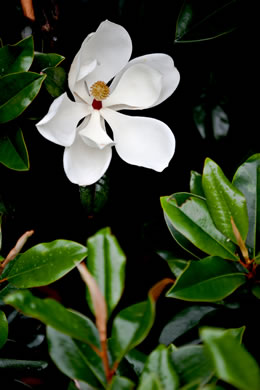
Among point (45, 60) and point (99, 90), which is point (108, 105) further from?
point (45, 60)

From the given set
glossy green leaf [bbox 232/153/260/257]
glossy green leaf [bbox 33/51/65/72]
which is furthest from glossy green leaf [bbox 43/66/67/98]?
glossy green leaf [bbox 232/153/260/257]

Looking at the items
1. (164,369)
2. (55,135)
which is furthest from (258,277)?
(55,135)

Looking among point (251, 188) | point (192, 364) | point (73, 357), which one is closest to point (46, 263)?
point (73, 357)

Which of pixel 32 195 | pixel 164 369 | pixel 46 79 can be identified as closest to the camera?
pixel 164 369

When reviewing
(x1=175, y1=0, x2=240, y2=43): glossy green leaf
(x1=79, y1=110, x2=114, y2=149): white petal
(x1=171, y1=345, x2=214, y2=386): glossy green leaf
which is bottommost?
(x1=171, y1=345, x2=214, y2=386): glossy green leaf

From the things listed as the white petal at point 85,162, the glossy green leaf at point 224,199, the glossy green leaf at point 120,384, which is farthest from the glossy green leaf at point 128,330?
the white petal at point 85,162

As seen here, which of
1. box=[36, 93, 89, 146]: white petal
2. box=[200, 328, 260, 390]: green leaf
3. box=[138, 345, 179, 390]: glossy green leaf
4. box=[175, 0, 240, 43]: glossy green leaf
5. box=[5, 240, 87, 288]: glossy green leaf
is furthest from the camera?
box=[175, 0, 240, 43]: glossy green leaf

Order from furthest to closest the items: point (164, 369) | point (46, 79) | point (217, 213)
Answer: point (46, 79)
point (217, 213)
point (164, 369)

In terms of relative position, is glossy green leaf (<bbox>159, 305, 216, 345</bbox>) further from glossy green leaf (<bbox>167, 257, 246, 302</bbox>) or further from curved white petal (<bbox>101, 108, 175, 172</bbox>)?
A: curved white petal (<bbox>101, 108, 175, 172</bbox>)

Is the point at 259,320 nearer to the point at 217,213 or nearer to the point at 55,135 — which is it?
the point at 217,213
